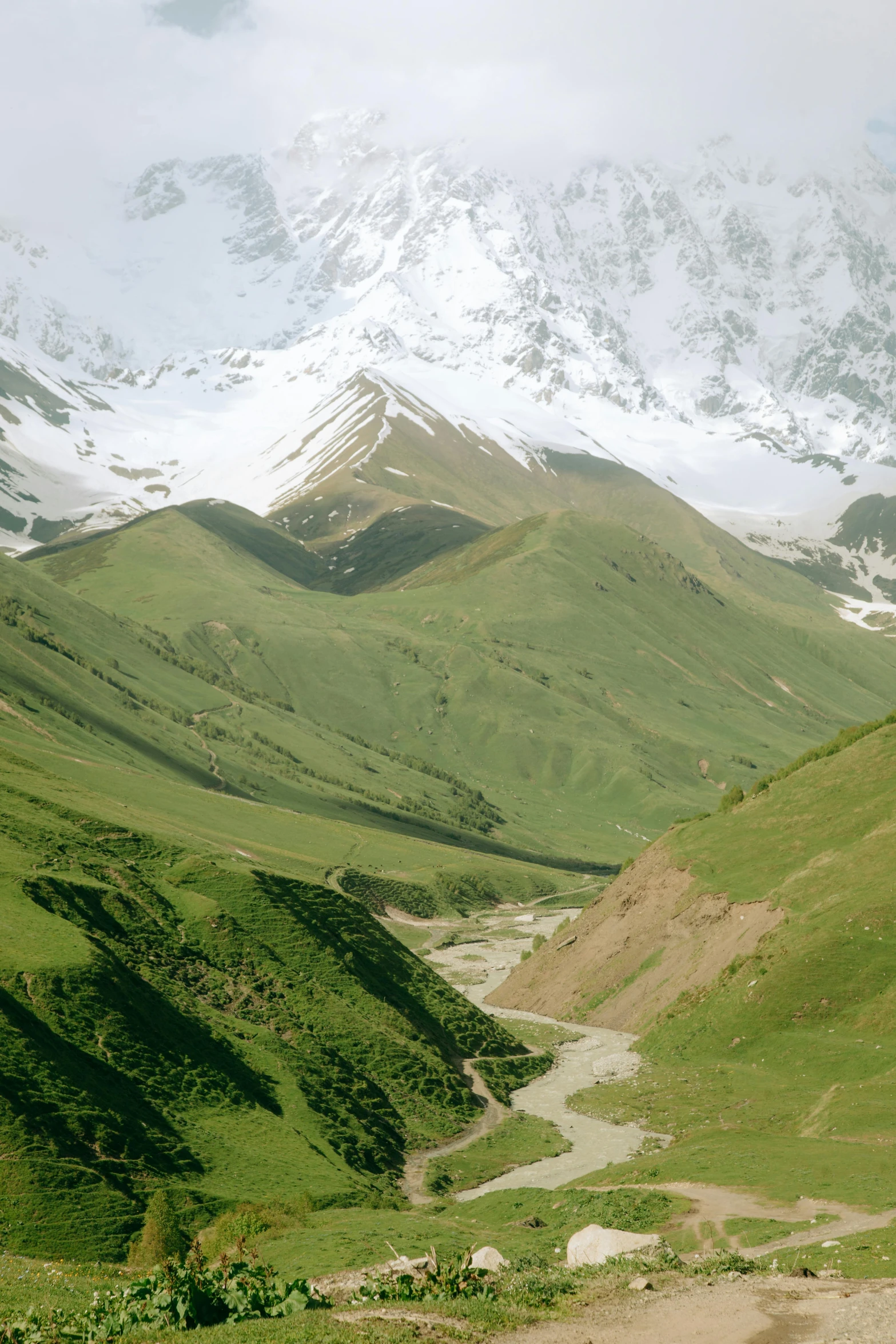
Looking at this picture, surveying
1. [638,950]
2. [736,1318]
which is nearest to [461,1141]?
[638,950]

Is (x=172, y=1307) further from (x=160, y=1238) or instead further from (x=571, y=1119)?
(x=571, y=1119)

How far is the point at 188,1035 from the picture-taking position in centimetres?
5841

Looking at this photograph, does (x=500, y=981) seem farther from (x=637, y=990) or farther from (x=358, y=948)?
(x=358, y=948)

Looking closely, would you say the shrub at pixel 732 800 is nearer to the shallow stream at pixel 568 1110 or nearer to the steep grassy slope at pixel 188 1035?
the shallow stream at pixel 568 1110

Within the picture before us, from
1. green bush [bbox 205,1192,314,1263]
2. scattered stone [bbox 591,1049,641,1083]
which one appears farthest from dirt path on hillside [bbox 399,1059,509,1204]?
green bush [bbox 205,1192,314,1263]

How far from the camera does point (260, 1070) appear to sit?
2365 inches

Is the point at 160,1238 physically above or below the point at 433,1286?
below

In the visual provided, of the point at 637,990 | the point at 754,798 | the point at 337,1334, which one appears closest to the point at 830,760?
the point at 754,798

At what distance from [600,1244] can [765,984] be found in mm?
42546

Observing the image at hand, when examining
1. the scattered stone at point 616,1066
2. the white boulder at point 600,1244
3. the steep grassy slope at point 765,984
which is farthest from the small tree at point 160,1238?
the scattered stone at point 616,1066

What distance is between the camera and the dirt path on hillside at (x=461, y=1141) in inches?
2231

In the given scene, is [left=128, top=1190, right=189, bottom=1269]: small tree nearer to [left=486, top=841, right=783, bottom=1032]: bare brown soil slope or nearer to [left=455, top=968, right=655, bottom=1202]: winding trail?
[left=455, top=968, right=655, bottom=1202]: winding trail

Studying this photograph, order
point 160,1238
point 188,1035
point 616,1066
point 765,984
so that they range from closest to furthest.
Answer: point 160,1238, point 188,1035, point 765,984, point 616,1066

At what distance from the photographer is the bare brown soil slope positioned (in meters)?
85.4
